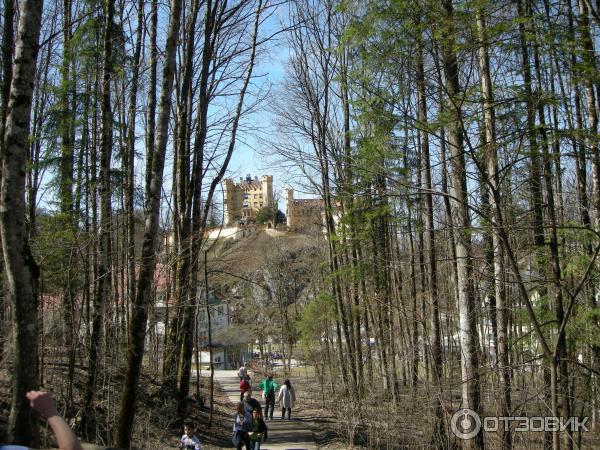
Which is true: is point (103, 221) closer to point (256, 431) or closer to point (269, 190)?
point (256, 431)

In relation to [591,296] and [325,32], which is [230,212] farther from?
[591,296]

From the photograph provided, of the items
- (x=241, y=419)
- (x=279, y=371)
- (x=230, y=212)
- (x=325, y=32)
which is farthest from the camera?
(x=279, y=371)

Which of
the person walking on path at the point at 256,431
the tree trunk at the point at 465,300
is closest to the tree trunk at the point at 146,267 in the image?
the tree trunk at the point at 465,300

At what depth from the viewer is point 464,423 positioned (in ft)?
25.5

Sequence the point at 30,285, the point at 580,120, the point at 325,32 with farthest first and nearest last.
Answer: the point at 325,32 → the point at 580,120 → the point at 30,285

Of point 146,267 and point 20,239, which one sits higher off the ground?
point 20,239

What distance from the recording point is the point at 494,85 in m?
6.74

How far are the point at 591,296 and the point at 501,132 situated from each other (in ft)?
15.7

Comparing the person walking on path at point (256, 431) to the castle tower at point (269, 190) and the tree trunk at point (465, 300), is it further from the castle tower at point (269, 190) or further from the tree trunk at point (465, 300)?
the castle tower at point (269, 190)

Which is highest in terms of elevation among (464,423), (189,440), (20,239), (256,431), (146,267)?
(20,239)

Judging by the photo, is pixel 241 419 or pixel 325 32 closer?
pixel 241 419

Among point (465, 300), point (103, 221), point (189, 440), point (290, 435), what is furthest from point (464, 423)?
point (290, 435)

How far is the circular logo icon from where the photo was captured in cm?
768

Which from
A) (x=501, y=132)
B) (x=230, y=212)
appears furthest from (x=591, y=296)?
(x=230, y=212)
